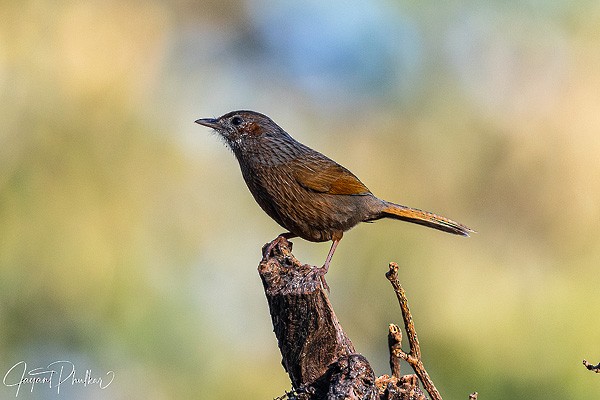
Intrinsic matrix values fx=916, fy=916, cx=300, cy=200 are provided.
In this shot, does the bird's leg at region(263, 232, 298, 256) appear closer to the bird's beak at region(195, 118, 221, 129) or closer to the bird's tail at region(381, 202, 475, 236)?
the bird's tail at region(381, 202, 475, 236)

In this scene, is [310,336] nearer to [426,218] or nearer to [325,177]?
[325,177]

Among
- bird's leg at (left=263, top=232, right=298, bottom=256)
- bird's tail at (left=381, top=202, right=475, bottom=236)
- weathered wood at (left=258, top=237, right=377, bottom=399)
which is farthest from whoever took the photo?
bird's tail at (left=381, top=202, right=475, bottom=236)

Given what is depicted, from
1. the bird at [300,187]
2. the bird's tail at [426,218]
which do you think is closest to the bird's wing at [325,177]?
the bird at [300,187]

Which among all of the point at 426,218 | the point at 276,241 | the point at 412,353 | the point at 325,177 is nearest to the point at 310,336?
the point at 412,353

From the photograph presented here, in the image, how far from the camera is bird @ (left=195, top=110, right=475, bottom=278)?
5.30m

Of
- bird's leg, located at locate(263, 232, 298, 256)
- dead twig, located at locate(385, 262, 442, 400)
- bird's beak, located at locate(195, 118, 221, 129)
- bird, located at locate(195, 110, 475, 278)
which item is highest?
bird's beak, located at locate(195, 118, 221, 129)

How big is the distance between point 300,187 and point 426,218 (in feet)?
2.62

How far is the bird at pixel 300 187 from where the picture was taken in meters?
5.30

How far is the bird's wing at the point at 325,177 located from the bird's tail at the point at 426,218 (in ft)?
0.62

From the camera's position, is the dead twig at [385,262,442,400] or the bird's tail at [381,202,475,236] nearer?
the dead twig at [385,262,442,400]

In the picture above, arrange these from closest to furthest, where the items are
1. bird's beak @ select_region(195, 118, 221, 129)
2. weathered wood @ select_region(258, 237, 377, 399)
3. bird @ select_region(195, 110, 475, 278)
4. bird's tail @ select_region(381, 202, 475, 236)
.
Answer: weathered wood @ select_region(258, 237, 377, 399) → bird @ select_region(195, 110, 475, 278) → bird's tail @ select_region(381, 202, 475, 236) → bird's beak @ select_region(195, 118, 221, 129)

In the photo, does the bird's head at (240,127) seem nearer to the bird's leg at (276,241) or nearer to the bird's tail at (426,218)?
the bird's leg at (276,241)

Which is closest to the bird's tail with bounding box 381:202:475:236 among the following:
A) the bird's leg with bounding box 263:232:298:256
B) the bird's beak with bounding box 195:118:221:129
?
the bird's leg with bounding box 263:232:298:256

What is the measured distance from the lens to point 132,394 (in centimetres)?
522
